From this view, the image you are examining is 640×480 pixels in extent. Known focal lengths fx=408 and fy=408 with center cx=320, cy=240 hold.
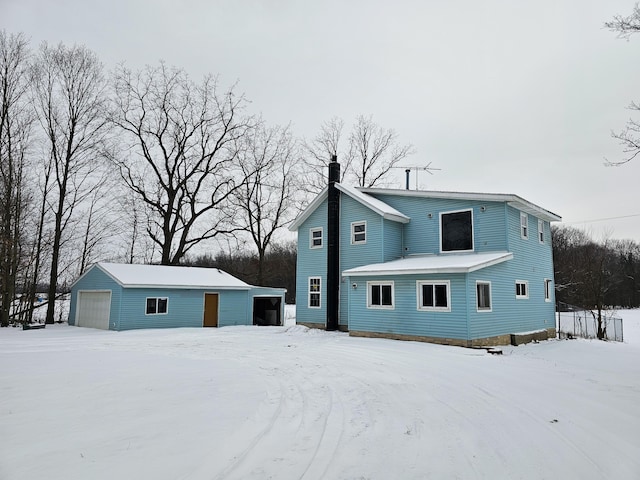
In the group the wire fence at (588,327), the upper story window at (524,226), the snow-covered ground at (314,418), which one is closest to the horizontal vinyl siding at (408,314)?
the snow-covered ground at (314,418)

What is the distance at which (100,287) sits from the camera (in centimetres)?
2130

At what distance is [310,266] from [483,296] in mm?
9083

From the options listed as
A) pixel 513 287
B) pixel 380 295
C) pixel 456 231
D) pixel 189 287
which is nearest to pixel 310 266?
pixel 380 295

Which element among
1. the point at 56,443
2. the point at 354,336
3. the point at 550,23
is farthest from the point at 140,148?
the point at 56,443

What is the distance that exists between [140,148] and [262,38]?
19678mm

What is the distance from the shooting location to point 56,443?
14.5ft

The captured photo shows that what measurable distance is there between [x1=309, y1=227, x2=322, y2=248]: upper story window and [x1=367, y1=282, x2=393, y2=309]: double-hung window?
5.22 metres

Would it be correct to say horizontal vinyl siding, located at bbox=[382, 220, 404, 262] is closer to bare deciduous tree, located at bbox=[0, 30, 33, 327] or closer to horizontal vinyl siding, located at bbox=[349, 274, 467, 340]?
horizontal vinyl siding, located at bbox=[349, 274, 467, 340]

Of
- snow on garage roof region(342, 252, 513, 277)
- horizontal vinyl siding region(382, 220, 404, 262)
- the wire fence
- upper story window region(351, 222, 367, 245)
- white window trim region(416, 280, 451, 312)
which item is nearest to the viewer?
snow on garage roof region(342, 252, 513, 277)

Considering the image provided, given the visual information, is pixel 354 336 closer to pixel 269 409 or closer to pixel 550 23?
pixel 269 409

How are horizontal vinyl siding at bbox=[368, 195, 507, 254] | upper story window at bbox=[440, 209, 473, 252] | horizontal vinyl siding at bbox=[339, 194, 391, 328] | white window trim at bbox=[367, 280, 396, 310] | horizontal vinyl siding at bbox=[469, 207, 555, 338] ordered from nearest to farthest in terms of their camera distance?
horizontal vinyl siding at bbox=[469, 207, 555, 338] < white window trim at bbox=[367, 280, 396, 310] < horizontal vinyl siding at bbox=[368, 195, 507, 254] < upper story window at bbox=[440, 209, 473, 252] < horizontal vinyl siding at bbox=[339, 194, 391, 328]

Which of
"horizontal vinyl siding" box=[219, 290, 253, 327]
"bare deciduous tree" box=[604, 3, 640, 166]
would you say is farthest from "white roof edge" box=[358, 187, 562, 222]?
"horizontal vinyl siding" box=[219, 290, 253, 327]

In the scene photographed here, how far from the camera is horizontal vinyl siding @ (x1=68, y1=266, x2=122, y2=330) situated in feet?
65.3

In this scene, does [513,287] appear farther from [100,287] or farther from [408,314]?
[100,287]
